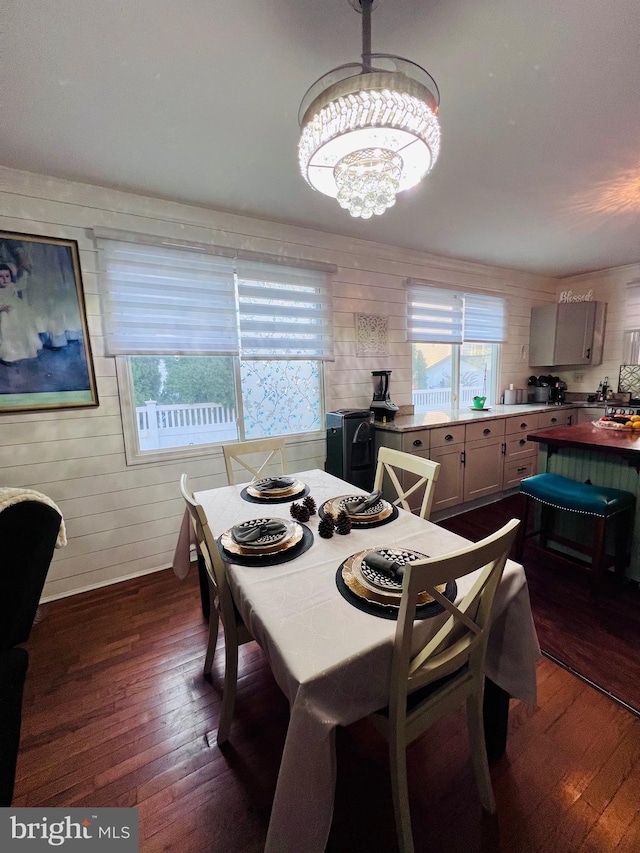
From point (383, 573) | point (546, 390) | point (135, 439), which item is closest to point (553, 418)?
point (546, 390)

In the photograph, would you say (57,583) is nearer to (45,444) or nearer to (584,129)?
(45,444)

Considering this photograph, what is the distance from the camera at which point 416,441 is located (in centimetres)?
288

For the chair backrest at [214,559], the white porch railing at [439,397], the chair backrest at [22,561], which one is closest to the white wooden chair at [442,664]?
the chair backrest at [214,559]

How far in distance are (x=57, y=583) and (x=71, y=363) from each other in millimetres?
1392

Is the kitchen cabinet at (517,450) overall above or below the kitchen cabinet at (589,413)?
below

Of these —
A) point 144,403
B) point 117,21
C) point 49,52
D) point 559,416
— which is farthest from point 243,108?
point 559,416

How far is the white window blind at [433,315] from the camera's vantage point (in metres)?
3.46

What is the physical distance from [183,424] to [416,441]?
1.84 meters

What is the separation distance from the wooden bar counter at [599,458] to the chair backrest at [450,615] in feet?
5.35

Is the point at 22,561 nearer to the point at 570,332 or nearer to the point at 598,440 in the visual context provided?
the point at 598,440

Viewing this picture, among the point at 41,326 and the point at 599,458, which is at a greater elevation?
the point at 41,326

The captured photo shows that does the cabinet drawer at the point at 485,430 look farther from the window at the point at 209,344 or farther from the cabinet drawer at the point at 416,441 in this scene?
the window at the point at 209,344

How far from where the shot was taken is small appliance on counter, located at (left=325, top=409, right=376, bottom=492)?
2.80 m

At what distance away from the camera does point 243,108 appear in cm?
149
